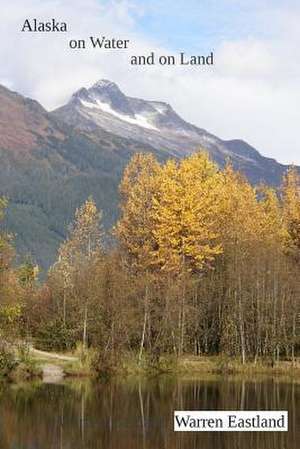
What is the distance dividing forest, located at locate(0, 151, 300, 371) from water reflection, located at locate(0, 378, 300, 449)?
6053 millimetres

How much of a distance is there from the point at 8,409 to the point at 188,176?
102 ft

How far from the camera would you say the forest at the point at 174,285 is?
6138cm

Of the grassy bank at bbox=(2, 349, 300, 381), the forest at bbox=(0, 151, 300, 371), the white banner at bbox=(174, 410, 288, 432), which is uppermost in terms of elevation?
the forest at bbox=(0, 151, 300, 371)

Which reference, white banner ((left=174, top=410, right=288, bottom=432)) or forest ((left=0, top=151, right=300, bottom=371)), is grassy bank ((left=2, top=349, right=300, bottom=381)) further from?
white banner ((left=174, top=410, right=288, bottom=432))

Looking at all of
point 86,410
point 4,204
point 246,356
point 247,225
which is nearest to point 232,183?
point 247,225

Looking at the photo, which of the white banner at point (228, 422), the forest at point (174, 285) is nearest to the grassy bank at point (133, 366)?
the forest at point (174, 285)

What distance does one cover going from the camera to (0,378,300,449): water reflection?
112 ft

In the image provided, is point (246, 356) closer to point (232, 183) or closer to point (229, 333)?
point (229, 333)

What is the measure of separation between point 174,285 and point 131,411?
21170mm

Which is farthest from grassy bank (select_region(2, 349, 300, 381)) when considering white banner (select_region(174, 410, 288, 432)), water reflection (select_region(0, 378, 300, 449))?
white banner (select_region(174, 410, 288, 432))

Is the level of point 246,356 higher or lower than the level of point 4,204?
lower

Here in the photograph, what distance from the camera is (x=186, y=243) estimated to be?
66.6 metres

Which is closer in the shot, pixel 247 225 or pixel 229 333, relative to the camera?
pixel 229 333

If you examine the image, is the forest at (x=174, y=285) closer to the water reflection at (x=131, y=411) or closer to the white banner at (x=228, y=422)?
the water reflection at (x=131, y=411)
